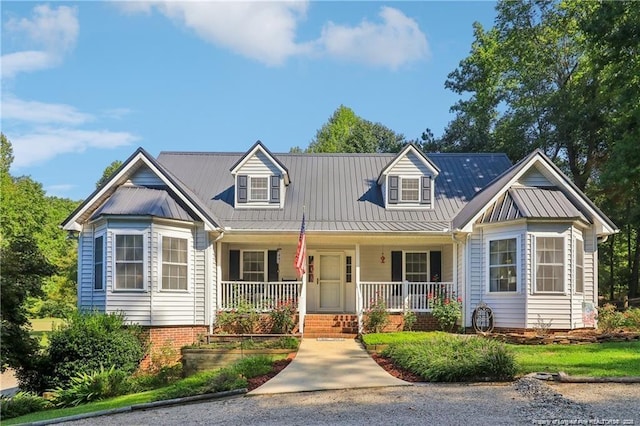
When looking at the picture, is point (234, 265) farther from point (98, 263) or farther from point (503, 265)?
point (503, 265)

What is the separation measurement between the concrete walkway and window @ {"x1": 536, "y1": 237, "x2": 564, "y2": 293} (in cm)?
539

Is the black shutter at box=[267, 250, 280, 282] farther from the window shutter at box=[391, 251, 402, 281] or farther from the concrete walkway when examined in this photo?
the concrete walkway

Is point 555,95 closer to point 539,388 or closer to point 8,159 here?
point 539,388

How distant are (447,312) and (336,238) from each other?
4063 millimetres

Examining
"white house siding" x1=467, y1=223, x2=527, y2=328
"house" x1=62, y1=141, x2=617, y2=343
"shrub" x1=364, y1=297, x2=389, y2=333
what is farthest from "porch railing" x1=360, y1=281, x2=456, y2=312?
"white house siding" x1=467, y1=223, x2=527, y2=328

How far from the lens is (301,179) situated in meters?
19.9

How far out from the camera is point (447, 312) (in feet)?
52.6

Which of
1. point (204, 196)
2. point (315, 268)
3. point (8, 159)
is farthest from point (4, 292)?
point (8, 159)

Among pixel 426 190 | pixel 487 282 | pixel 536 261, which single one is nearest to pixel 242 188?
pixel 426 190

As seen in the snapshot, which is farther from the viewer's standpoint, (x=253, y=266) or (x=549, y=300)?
(x=253, y=266)

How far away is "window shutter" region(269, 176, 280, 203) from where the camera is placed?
1836 centimetres

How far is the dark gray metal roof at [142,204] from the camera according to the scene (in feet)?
48.2

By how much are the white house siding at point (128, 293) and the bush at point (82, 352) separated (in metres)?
Answer: 0.99

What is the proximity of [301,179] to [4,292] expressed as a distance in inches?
411
